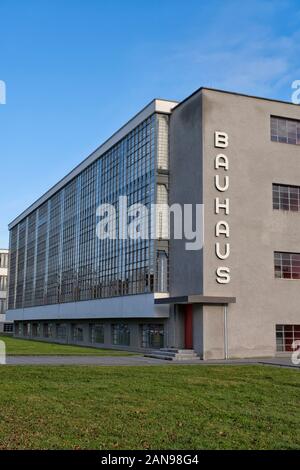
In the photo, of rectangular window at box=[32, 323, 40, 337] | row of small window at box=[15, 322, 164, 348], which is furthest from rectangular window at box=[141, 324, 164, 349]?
rectangular window at box=[32, 323, 40, 337]

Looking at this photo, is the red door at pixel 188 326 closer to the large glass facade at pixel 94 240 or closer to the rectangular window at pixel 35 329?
the large glass facade at pixel 94 240

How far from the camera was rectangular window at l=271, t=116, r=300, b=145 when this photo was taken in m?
36.5

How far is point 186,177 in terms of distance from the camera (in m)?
35.9

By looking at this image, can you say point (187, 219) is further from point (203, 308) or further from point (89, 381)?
point (89, 381)

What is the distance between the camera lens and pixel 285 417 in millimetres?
12188

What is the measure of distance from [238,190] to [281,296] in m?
7.11

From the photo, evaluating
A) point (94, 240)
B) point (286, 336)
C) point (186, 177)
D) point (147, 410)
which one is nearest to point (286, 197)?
point (186, 177)

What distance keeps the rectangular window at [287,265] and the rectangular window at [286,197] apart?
3052 mm

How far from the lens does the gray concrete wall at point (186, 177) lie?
3400 centimetres

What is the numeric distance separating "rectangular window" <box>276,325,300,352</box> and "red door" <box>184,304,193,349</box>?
534 centimetres

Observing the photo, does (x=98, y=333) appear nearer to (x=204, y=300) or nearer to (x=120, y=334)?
(x=120, y=334)

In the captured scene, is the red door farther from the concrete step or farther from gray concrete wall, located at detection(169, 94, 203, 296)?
the concrete step

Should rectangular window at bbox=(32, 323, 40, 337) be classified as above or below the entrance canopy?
below
